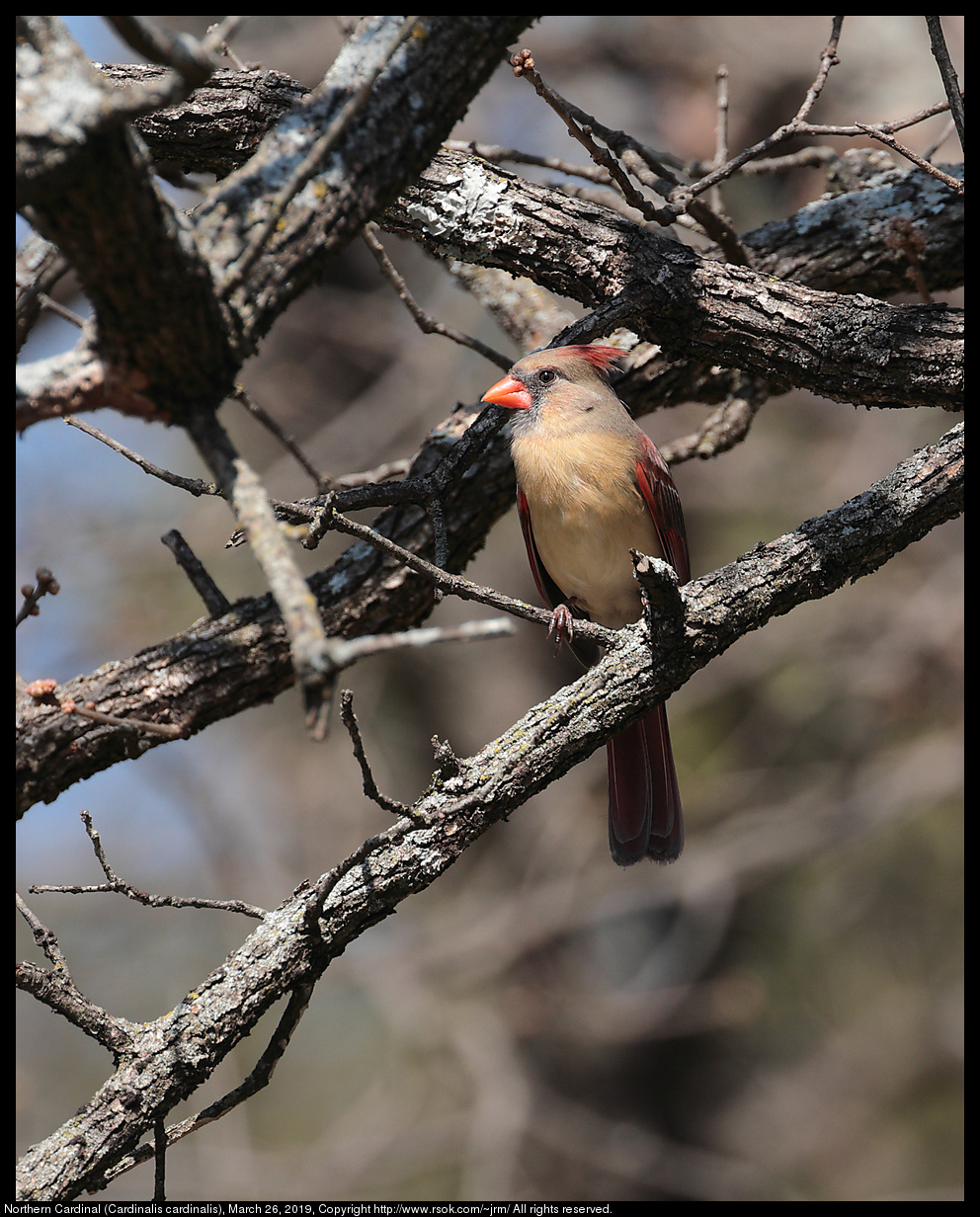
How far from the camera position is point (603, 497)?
141 inches

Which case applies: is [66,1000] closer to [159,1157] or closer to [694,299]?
[159,1157]

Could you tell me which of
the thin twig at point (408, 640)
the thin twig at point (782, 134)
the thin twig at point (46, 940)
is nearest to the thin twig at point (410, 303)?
the thin twig at point (782, 134)

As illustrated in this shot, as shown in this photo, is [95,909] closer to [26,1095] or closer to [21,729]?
[26,1095]

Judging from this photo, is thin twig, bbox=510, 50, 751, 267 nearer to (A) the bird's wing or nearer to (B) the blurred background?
(A) the bird's wing

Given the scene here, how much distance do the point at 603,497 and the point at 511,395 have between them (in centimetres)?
50

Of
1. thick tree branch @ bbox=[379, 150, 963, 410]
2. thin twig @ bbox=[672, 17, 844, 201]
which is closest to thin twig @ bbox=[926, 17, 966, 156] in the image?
thin twig @ bbox=[672, 17, 844, 201]

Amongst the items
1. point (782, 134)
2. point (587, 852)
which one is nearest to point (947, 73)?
point (782, 134)

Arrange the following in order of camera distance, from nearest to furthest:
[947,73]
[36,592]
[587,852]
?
1. [36,592]
2. [947,73]
3. [587,852]

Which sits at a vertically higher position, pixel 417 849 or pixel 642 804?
pixel 642 804

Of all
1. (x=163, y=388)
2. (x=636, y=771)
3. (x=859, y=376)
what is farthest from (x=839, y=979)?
(x=163, y=388)

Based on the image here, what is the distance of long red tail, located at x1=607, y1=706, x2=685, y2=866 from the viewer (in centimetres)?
338

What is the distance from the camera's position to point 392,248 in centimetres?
711
